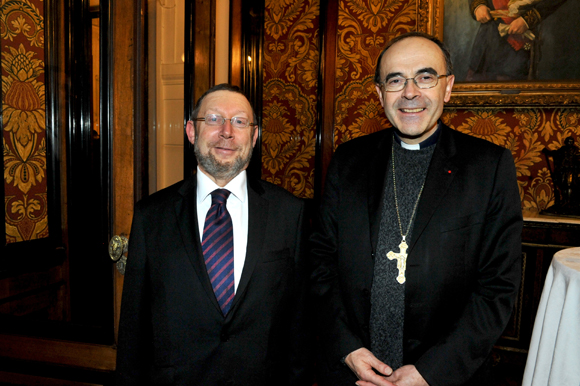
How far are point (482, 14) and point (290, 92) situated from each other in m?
1.56

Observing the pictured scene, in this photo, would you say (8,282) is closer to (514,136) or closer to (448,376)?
(448,376)

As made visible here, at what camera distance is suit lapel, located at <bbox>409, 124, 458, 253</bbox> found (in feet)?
4.12

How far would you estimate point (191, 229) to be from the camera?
1392mm

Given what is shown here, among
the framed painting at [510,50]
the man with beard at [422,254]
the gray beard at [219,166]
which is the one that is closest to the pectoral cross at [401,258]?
the man with beard at [422,254]

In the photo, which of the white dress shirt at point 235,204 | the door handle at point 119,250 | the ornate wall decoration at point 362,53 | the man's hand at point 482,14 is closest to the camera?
the white dress shirt at point 235,204

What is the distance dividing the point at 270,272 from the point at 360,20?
2.61 m

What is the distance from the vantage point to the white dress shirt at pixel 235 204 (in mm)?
1434

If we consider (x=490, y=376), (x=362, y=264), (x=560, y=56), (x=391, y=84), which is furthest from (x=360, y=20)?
(x=490, y=376)

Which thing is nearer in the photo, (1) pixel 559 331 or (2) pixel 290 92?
(1) pixel 559 331

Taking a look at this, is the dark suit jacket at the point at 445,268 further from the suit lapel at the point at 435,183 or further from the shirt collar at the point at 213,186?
the shirt collar at the point at 213,186

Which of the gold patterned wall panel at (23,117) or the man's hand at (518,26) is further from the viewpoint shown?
the man's hand at (518,26)

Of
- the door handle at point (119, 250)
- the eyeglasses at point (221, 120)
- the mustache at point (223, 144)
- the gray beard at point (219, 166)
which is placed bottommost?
the door handle at point (119, 250)

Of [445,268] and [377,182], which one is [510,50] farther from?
[445,268]

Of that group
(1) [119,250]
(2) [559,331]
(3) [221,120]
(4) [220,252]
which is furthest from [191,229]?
(2) [559,331]
